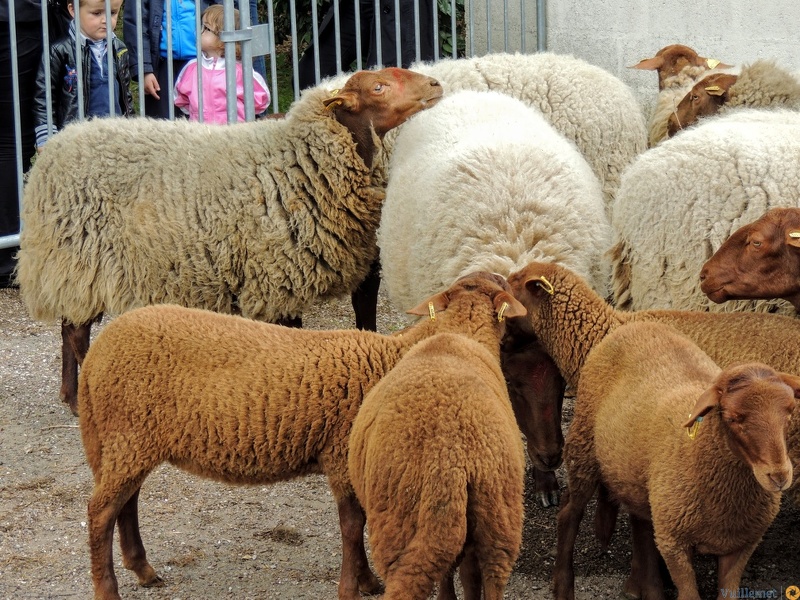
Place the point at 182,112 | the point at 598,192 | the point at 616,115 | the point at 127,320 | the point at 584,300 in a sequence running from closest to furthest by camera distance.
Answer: the point at 127,320, the point at 584,300, the point at 598,192, the point at 616,115, the point at 182,112

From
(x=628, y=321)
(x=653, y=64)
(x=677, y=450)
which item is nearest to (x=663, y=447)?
(x=677, y=450)

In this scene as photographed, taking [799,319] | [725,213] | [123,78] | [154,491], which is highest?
[123,78]

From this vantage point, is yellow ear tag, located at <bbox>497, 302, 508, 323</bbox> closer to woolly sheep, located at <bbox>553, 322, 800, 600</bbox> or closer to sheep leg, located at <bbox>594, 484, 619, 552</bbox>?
woolly sheep, located at <bbox>553, 322, 800, 600</bbox>

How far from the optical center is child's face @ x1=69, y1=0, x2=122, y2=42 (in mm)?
6680

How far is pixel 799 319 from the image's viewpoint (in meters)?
3.74

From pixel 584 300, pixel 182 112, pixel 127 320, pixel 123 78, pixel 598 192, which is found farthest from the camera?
pixel 182 112

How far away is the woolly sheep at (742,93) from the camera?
5629 mm

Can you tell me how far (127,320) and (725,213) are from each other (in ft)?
7.34

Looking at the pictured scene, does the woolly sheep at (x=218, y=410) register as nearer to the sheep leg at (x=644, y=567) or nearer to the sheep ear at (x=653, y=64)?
the sheep leg at (x=644, y=567)

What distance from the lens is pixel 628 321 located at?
12.9 ft

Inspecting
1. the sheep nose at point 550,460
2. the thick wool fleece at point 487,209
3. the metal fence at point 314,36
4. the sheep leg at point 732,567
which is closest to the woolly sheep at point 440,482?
the sheep leg at point 732,567

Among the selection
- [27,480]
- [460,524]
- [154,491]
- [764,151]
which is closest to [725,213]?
[764,151]

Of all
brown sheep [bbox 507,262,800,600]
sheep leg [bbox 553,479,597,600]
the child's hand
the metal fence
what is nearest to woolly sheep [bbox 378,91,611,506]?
brown sheep [bbox 507,262,800,600]

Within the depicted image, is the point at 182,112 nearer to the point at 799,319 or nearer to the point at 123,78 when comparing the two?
the point at 123,78
